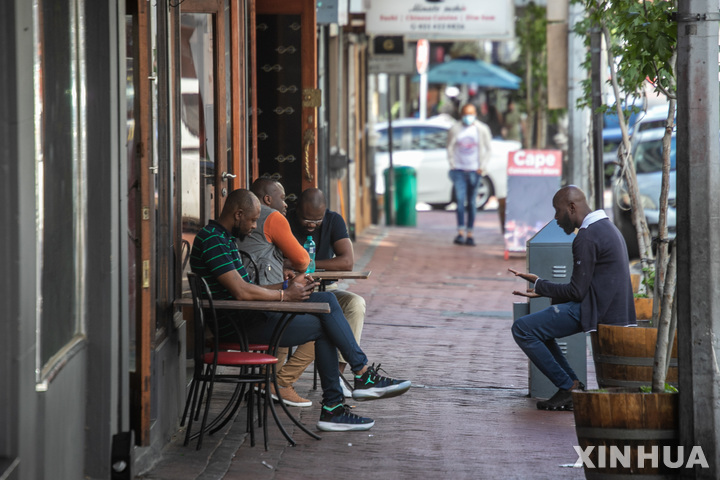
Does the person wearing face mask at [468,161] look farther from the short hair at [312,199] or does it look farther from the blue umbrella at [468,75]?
the blue umbrella at [468,75]

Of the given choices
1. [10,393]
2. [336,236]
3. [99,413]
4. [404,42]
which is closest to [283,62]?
[336,236]

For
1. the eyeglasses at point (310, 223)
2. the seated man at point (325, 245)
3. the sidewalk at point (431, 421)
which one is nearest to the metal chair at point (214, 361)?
the sidewalk at point (431, 421)

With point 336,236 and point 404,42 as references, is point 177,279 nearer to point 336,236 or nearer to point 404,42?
point 336,236

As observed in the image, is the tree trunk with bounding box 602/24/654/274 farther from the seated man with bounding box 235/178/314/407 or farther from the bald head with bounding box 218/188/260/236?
the bald head with bounding box 218/188/260/236

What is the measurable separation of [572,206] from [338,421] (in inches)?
74.5

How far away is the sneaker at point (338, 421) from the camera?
619cm

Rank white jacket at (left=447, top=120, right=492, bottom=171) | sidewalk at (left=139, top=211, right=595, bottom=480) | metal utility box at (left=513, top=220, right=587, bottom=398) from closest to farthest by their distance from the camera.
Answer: sidewalk at (left=139, top=211, right=595, bottom=480), metal utility box at (left=513, top=220, right=587, bottom=398), white jacket at (left=447, top=120, right=492, bottom=171)

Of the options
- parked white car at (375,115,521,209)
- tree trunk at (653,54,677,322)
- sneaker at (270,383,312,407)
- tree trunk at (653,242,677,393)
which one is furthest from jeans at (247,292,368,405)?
parked white car at (375,115,521,209)

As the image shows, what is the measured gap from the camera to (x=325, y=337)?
20.5 feet

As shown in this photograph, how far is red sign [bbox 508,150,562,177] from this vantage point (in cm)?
1440

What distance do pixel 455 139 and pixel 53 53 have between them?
12503mm

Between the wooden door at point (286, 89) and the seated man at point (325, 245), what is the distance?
2.44 metres

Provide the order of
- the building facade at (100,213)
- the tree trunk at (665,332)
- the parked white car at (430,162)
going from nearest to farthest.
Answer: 1. the building facade at (100,213)
2. the tree trunk at (665,332)
3. the parked white car at (430,162)

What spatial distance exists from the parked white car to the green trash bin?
254 centimetres
